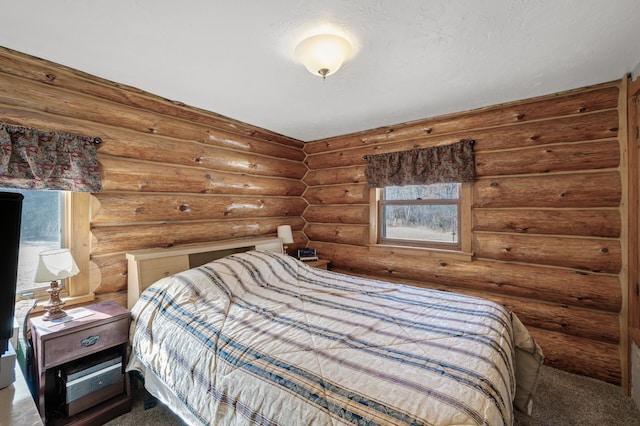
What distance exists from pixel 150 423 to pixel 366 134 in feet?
11.3

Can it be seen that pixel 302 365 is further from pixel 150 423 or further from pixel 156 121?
pixel 156 121

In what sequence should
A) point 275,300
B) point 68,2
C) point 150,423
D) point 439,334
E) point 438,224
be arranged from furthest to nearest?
point 438,224 → point 275,300 → point 150,423 → point 439,334 → point 68,2

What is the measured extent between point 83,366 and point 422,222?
A: 326 centimetres

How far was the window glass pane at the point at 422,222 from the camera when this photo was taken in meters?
3.11

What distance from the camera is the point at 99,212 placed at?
87.1 inches

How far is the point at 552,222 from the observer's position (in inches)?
97.6

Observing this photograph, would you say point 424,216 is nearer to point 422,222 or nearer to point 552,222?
point 422,222

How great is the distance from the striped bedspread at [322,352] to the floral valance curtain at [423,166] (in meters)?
1.31

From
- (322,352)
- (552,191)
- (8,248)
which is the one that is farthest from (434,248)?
(8,248)

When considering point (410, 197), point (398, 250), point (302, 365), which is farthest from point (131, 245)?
point (410, 197)

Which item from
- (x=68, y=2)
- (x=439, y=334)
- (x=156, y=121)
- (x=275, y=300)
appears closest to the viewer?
(x=68, y=2)

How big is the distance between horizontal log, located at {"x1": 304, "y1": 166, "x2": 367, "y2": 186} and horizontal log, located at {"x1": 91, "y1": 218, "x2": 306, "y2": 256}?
2.82ft

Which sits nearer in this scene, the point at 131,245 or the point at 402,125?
the point at 131,245

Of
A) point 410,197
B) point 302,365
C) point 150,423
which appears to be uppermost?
point 410,197
